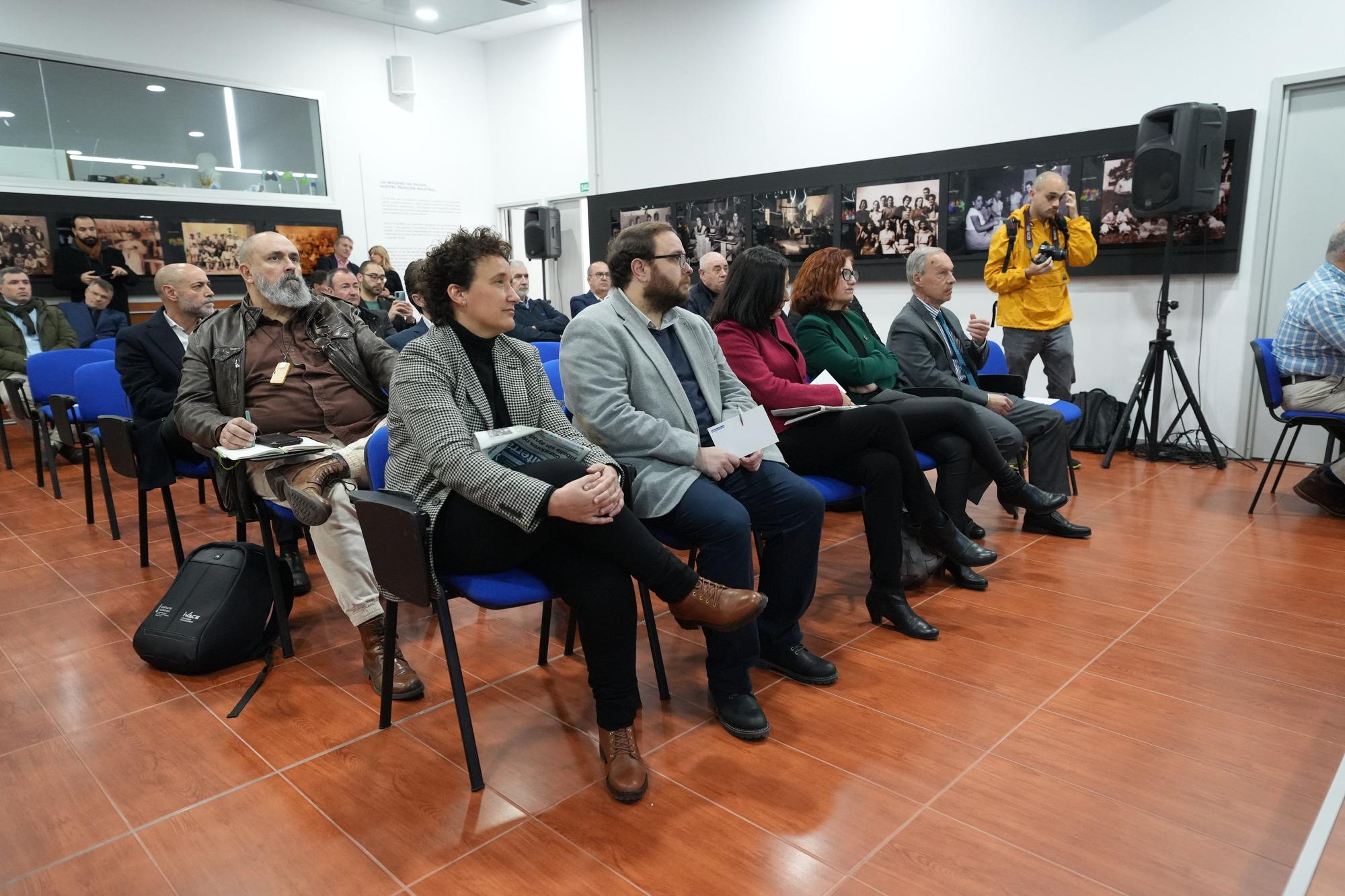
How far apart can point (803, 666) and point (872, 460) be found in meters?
0.72

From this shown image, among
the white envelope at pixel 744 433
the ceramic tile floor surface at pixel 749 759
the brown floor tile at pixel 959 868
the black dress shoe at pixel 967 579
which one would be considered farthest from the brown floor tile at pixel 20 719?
the black dress shoe at pixel 967 579

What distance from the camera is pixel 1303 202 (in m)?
4.92

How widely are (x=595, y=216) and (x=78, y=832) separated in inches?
292

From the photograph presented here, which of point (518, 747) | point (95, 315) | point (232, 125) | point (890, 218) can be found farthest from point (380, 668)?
point (232, 125)

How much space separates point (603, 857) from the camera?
5.68ft

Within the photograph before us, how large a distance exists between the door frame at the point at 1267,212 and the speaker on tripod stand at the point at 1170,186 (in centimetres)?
23

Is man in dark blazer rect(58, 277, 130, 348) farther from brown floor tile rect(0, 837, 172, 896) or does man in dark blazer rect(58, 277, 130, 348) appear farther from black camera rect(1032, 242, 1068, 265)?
black camera rect(1032, 242, 1068, 265)

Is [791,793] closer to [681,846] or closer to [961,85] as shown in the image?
[681,846]

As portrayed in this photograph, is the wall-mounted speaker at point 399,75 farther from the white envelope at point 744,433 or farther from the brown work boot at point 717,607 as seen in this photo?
the brown work boot at point 717,607

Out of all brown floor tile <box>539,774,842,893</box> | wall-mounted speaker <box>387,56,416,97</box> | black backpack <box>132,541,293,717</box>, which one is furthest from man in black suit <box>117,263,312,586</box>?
wall-mounted speaker <box>387,56,416,97</box>

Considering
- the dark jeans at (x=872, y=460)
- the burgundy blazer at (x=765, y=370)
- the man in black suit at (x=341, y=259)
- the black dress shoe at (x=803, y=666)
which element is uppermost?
the man in black suit at (x=341, y=259)

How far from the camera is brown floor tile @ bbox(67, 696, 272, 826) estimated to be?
1.98 meters

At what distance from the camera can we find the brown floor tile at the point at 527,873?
1.64 m

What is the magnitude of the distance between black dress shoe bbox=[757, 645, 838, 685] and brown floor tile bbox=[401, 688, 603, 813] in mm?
630
